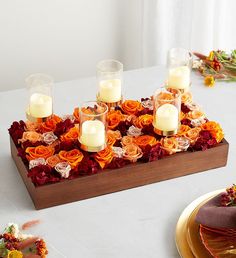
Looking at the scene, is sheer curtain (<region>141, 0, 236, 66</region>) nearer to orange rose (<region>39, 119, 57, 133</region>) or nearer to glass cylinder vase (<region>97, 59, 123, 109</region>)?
glass cylinder vase (<region>97, 59, 123, 109</region>)

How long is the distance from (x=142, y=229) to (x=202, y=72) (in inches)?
35.4

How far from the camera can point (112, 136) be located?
1.78 meters

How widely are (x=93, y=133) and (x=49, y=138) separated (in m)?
0.15

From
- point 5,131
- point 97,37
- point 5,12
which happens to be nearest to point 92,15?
point 97,37

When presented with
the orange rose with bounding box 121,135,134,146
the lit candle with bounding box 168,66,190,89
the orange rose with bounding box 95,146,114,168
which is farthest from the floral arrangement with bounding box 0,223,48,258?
the lit candle with bounding box 168,66,190,89

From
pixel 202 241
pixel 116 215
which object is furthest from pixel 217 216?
pixel 116 215

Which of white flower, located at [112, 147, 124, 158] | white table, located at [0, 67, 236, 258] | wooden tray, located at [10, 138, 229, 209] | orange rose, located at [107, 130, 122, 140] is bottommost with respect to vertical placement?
white table, located at [0, 67, 236, 258]

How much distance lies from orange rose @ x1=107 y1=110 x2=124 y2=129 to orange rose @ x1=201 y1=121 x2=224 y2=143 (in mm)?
246

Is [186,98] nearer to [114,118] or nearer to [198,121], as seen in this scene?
[198,121]

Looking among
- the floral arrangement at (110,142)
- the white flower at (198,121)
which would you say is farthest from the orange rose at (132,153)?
the white flower at (198,121)

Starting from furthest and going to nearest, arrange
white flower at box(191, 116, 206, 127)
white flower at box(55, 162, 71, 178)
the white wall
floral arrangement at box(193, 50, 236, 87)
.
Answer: the white wall, floral arrangement at box(193, 50, 236, 87), white flower at box(191, 116, 206, 127), white flower at box(55, 162, 71, 178)

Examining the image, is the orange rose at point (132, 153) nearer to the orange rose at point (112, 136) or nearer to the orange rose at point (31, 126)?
the orange rose at point (112, 136)

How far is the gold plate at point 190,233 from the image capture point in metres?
1.51

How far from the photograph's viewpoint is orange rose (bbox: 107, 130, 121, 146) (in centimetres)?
176
